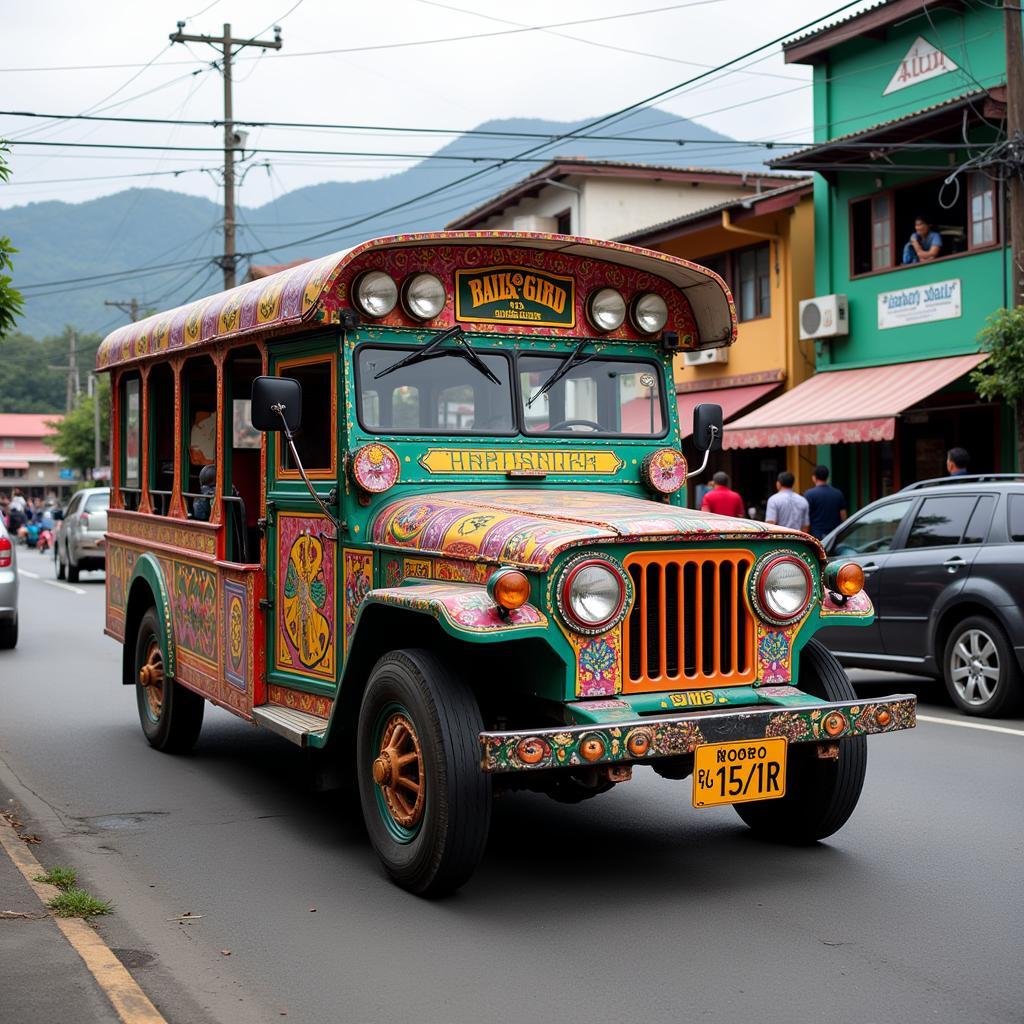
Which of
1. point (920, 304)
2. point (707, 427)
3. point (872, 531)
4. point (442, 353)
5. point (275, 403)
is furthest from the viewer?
point (920, 304)

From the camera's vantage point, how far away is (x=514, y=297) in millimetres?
6977

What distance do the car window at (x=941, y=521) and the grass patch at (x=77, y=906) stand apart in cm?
726

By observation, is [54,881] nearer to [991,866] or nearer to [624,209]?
[991,866]

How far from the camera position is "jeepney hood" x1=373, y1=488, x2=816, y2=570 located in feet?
17.9

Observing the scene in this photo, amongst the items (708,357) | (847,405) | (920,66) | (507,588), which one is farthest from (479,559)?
(708,357)

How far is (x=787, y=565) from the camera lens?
19.2 feet

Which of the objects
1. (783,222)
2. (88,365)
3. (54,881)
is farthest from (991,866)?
(88,365)

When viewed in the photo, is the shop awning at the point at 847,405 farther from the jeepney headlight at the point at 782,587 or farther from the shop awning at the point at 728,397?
the jeepney headlight at the point at 782,587

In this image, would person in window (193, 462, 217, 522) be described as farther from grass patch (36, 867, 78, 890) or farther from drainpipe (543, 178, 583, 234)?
drainpipe (543, 178, 583, 234)

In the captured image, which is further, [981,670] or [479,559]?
[981,670]

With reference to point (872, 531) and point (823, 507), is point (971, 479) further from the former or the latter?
point (823, 507)

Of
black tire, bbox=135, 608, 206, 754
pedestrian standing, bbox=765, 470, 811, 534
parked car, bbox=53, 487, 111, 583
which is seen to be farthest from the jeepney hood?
parked car, bbox=53, 487, 111, 583

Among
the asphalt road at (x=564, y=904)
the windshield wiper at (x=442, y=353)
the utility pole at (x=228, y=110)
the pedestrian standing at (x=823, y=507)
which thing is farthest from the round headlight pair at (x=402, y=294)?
the utility pole at (x=228, y=110)

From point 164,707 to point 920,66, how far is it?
16.2m
